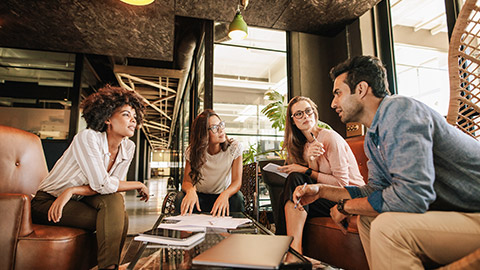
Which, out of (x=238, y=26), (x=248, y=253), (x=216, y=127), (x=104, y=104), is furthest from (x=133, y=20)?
(x=248, y=253)

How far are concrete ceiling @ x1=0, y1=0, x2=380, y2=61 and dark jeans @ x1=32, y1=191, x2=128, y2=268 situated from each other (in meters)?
2.70

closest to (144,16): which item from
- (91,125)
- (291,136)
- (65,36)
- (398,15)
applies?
(65,36)

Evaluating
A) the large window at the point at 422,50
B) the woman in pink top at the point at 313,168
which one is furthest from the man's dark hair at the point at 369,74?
the large window at the point at 422,50

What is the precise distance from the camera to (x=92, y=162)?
1741 millimetres

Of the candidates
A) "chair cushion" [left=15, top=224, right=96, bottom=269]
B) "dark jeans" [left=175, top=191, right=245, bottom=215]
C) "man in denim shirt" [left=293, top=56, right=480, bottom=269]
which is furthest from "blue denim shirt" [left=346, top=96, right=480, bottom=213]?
"chair cushion" [left=15, top=224, right=96, bottom=269]

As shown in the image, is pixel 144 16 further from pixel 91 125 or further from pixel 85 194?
pixel 85 194

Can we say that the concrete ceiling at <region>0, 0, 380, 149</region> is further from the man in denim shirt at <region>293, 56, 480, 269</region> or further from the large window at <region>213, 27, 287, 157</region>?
the man in denim shirt at <region>293, 56, 480, 269</region>

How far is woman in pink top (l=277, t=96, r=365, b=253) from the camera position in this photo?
1.86 metres

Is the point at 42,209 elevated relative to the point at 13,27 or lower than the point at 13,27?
lower

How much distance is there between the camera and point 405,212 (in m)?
1.03

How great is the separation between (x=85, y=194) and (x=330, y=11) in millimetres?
3483

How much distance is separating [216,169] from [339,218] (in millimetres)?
1206

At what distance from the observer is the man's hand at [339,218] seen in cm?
142

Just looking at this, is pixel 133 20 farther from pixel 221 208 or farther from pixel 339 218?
pixel 339 218
